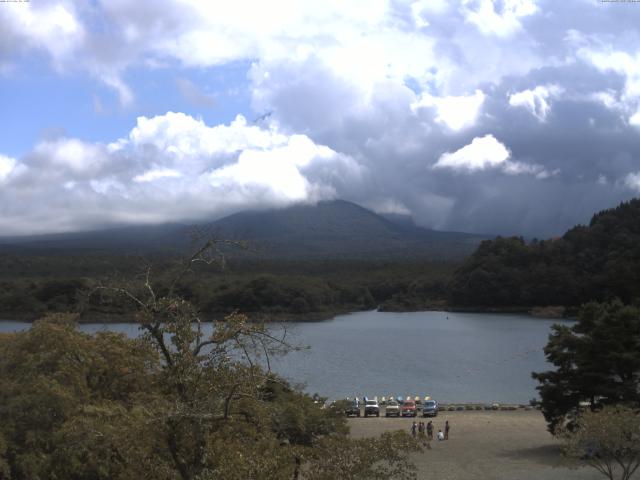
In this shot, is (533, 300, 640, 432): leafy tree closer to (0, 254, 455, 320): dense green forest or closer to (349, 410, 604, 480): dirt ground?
(349, 410, 604, 480): dirt ground

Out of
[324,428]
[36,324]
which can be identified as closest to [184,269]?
[36,324]

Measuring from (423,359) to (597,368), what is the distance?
29272mm

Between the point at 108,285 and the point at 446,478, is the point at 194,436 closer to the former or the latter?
the point at 108,285

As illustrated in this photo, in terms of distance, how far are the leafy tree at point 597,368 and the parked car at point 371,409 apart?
1092 centimetres

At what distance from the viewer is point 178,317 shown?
6797 millimetres

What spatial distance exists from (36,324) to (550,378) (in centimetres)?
1361

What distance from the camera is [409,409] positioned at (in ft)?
98.0

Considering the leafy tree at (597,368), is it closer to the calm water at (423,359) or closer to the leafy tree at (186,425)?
the calm water at (423,359)

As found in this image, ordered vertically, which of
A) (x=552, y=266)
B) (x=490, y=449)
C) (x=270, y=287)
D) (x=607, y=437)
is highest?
(x=552, y=266)

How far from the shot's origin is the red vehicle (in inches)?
1168

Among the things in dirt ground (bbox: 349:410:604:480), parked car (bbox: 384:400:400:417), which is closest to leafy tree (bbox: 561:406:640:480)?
dirt ground (bbox: 349:410:604:480)

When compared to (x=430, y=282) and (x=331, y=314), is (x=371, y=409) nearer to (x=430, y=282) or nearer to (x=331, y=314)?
(x=331, y=314)

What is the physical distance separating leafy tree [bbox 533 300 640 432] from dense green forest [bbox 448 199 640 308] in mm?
61756

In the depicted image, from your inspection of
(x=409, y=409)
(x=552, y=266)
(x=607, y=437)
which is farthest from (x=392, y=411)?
(x=552, y=266)
